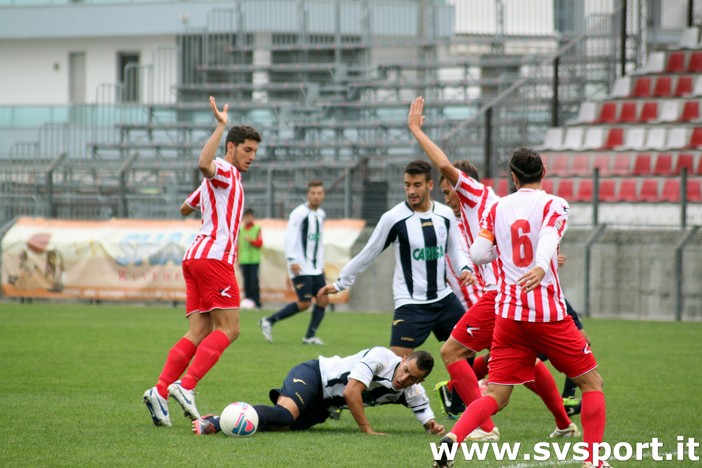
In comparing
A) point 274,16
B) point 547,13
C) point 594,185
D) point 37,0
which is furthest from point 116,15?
point 594,185

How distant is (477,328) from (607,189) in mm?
14726

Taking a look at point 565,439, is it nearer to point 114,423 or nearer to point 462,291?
point 462,291

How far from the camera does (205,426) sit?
8.12 meters

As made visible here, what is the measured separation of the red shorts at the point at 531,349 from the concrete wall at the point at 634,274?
44.6 ft

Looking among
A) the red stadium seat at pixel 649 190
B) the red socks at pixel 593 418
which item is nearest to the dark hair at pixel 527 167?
the red socks at pixel 593 418

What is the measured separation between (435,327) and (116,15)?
33.6 metres

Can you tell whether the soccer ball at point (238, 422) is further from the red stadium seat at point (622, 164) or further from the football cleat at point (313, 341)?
the red stadium seat at point (622, 164)

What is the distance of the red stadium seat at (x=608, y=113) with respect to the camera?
2520 cm

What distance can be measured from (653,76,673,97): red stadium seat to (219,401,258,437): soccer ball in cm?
1925

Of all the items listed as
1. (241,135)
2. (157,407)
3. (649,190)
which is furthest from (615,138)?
(157,407)

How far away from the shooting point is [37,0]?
136ft

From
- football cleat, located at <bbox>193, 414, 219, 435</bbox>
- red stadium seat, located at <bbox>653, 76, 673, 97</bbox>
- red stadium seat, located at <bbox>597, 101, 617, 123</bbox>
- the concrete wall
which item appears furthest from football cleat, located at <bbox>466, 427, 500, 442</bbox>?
red stadium seat, located at <bbox>653, 76, 673, 97</bbox>

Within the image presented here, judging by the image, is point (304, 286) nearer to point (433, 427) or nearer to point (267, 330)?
point (267, 330)

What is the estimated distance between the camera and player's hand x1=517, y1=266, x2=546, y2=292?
20.9 ft
